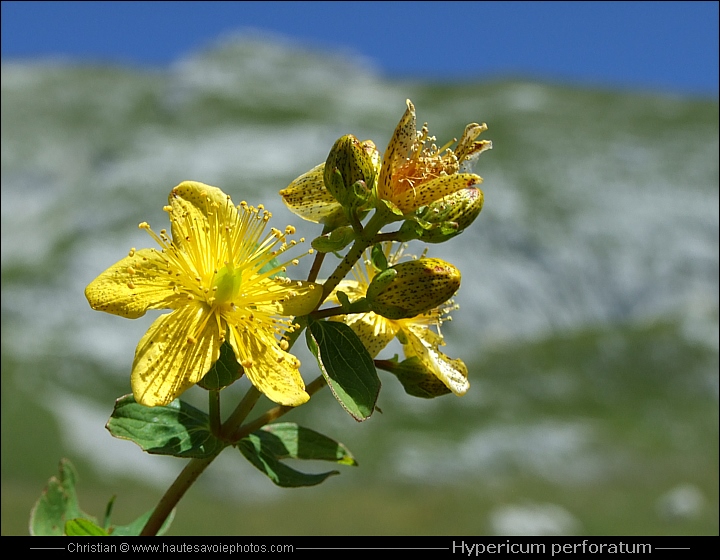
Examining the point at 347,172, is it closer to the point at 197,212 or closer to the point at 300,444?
the point at 197,212

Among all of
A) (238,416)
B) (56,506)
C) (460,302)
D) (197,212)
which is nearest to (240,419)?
(238,416)

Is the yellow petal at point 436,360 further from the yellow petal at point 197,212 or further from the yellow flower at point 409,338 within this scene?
the yellow petal at point 197,212

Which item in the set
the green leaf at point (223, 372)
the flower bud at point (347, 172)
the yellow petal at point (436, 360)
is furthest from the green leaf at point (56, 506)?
the flower bud at point (347, 172)

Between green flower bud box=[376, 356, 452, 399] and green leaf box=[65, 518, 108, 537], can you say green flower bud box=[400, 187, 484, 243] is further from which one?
green leaf box=[65, 518, 108, 537]

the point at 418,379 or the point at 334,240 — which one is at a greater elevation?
the point at 334,240

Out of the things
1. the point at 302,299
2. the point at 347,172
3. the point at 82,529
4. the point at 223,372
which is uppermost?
the point at 347,172

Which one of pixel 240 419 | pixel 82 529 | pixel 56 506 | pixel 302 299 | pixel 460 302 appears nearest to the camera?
pixel 302 299
